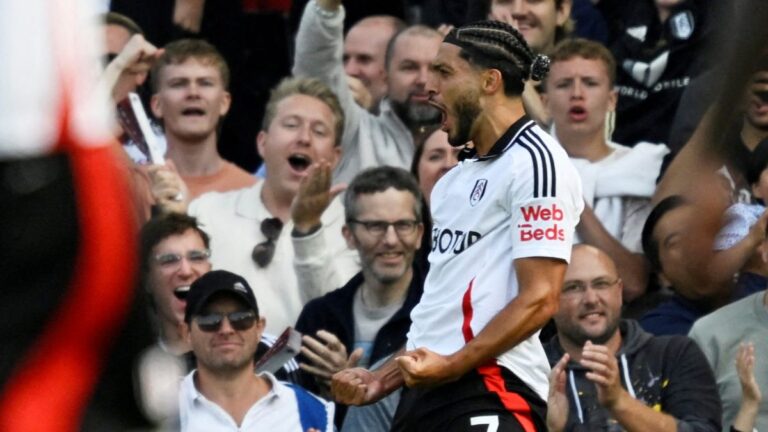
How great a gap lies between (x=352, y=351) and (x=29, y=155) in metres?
4.93

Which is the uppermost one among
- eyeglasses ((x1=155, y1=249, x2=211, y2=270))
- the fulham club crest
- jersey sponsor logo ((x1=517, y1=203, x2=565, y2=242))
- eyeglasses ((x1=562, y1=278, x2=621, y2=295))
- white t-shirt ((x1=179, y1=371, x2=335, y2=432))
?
the fulham club crest

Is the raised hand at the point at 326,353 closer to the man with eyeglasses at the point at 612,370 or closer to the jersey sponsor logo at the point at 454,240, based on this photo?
the man with eyeglasses at the point at 612,370

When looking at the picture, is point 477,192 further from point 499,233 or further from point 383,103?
point 383,103

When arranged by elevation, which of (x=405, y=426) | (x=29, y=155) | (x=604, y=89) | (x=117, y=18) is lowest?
(x=405, y=426)

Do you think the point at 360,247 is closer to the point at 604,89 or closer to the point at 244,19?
the point at 604,89

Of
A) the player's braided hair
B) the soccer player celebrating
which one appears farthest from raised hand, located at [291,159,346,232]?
the player's braided hair

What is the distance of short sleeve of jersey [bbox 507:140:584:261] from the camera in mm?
5961

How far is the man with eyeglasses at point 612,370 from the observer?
6.78m

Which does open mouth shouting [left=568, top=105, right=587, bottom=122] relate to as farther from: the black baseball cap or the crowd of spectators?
the black baseball cap

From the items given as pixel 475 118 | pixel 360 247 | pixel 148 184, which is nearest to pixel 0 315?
pixel 475 118

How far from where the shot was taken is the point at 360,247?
312 inches

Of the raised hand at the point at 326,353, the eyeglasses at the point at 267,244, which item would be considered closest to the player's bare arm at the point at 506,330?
the raised hand at the point at 326,353

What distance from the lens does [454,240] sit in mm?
6172

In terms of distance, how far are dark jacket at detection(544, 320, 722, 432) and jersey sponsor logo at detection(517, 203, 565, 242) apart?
127 cm
